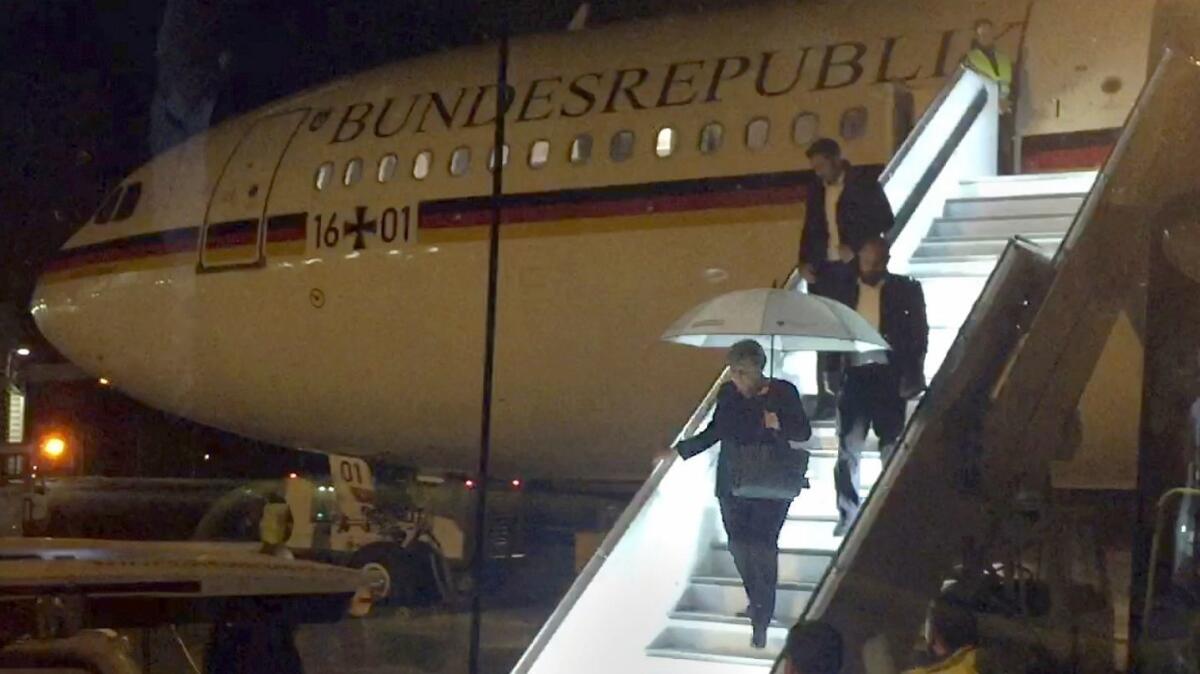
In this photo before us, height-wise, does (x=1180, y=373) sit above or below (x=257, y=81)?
below

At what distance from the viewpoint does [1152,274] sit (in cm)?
809

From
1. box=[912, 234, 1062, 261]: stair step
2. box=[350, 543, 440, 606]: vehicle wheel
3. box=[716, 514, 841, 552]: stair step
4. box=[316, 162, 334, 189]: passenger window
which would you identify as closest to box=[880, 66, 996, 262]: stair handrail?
box=[912, 234, 1062, 261]: stair step

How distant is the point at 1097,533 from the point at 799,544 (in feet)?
7.28

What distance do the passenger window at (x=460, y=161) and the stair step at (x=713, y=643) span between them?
5646mm

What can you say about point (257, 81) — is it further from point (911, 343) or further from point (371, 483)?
point (911, 343)

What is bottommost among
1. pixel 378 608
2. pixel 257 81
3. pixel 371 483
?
pixel 378 608

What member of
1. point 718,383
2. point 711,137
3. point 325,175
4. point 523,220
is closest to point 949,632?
point 718,383

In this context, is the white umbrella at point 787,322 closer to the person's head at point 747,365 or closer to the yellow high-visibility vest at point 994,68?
the person's head at point 747,365

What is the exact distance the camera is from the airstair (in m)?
6.62

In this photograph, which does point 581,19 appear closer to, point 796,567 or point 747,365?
point 796,567

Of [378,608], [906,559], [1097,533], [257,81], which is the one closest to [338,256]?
[378,608]

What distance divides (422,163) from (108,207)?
3.87 meters

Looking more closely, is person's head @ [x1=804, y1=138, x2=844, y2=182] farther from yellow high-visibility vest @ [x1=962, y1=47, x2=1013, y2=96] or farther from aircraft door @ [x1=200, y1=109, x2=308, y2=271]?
aircraft door @ [x1=200, y1=109, x2=308, y2=271]

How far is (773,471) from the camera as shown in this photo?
670 cm
